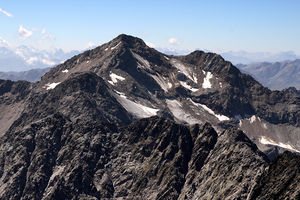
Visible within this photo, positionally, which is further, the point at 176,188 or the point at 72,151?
the point at 72,151

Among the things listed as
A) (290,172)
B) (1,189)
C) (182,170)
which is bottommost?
(1,189)

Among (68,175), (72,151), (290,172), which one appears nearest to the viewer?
(290,172)

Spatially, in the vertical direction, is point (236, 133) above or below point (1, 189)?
above

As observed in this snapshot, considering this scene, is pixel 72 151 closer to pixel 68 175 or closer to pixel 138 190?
pixel 68 175

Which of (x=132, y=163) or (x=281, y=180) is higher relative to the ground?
(x=281, y=180)

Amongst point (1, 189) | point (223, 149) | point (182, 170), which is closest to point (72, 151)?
point (1, 189)

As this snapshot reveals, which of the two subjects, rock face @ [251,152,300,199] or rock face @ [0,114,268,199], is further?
rock face @ [0,114,268,199]

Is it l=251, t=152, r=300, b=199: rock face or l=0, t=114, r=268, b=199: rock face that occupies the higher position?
l=251, t=152, r=300, b=199: rock face

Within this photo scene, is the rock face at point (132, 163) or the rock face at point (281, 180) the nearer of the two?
the rock face at point (281, 180)

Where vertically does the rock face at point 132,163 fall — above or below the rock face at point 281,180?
below

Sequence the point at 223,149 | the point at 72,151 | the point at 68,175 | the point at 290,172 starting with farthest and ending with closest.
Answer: the point at 72,151 → the point at 68,175 → the point at 223,149 → the point at 290,172

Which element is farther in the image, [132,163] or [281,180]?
[132,163]
